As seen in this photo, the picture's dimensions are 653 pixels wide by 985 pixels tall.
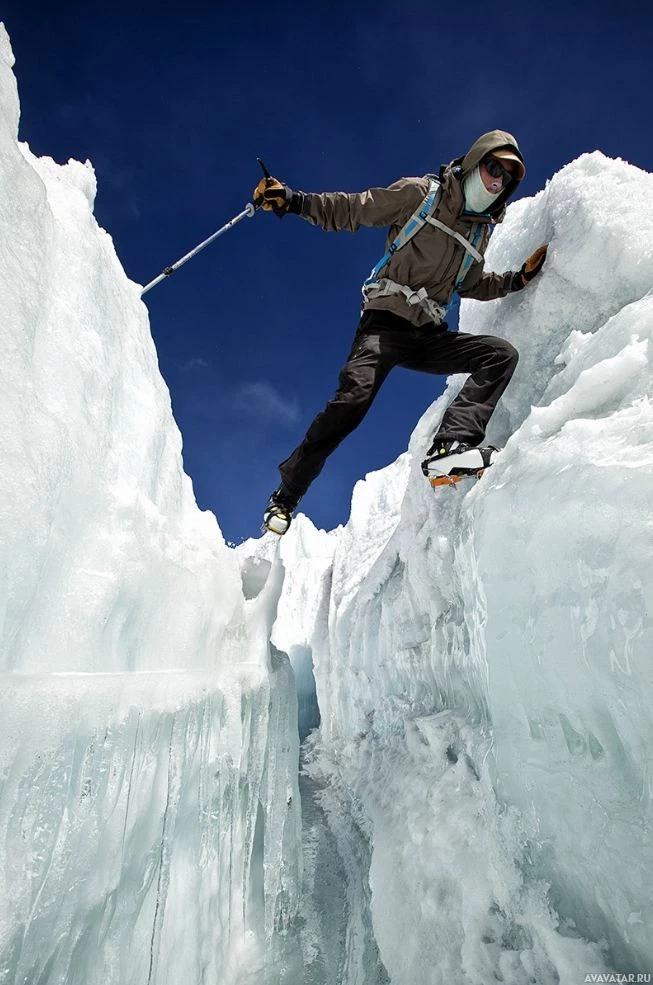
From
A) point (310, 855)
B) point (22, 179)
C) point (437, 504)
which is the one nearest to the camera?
point (22, 179)

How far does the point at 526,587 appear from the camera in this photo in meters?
2.28

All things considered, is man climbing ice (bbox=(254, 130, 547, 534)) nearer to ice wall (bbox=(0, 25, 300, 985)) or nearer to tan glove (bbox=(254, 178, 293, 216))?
tan glove (bbox=(254, 178, 293, 216))

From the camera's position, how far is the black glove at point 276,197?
3307mm

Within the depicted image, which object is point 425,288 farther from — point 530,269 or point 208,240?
point 208,240

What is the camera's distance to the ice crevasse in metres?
1.69

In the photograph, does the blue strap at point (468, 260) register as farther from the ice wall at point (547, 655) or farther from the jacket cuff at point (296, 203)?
the jacket cuff at point (296, 203)

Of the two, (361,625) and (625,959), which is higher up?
(361,625)

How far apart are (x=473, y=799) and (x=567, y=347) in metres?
2.76

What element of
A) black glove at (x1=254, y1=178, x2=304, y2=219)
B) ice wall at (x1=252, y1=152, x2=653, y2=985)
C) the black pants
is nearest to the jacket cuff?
black glove at (x1=254, y1=178, x2=304, y2=219)

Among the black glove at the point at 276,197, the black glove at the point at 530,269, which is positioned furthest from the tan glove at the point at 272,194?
the black glove at the point at 530,269

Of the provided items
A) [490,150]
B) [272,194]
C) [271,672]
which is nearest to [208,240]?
[272,194]

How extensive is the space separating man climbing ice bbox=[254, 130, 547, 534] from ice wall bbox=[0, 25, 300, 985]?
1085 millimetres

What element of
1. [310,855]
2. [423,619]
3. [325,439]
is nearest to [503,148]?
[325,439]

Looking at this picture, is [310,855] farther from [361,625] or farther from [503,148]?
[503,148]
